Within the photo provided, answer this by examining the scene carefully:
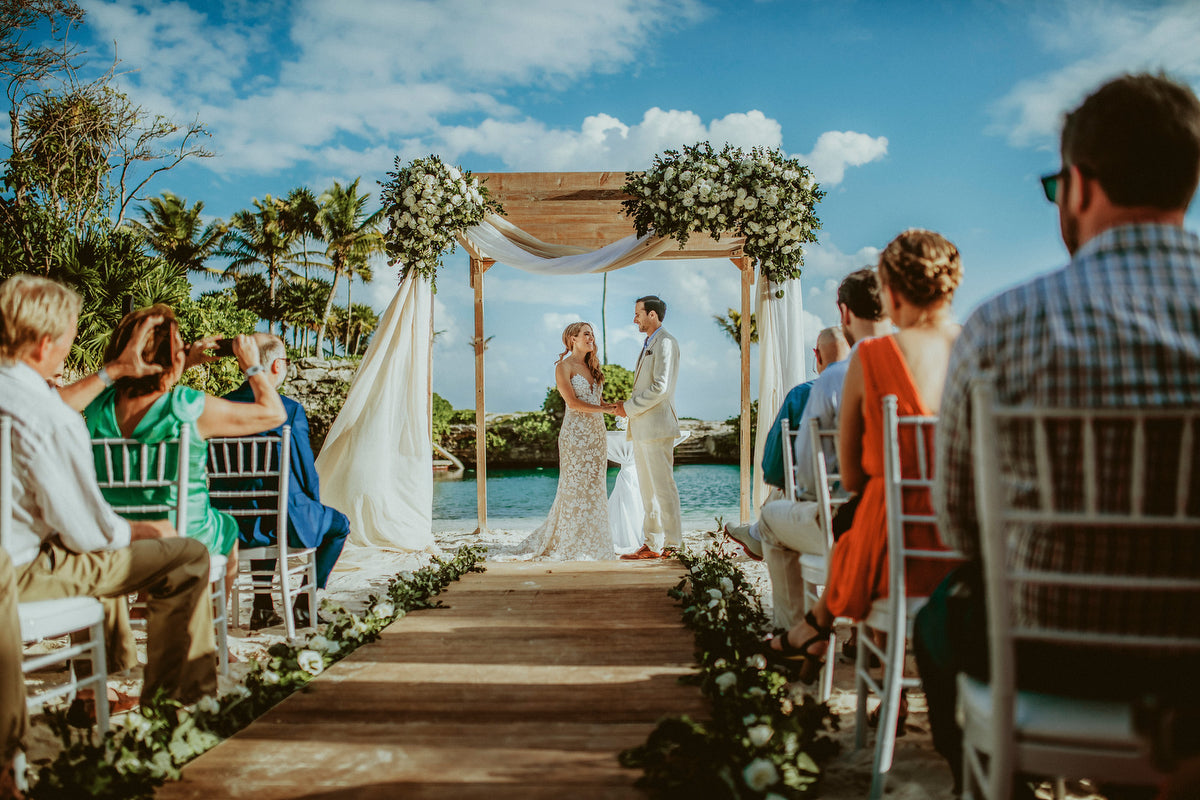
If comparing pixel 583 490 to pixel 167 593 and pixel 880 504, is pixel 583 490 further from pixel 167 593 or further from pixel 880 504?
pixel 880 504

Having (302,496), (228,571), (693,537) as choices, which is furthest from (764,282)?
(228,571)

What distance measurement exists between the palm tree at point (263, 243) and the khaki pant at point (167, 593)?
39.3 m

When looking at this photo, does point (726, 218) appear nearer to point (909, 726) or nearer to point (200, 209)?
point (909, 726)

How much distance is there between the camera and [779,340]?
20.8 feet

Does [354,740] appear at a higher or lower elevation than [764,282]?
lower

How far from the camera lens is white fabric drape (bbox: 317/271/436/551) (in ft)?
20.5

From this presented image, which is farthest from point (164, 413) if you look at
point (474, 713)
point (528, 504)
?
point (528, 504)

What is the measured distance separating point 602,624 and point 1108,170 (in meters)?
2.85

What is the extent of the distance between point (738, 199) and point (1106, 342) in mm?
5114

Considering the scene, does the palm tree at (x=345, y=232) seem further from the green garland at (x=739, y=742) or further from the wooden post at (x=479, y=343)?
the green garland at (x=739, y=742)

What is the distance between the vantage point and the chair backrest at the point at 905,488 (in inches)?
74.1

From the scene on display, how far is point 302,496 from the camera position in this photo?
3.90m

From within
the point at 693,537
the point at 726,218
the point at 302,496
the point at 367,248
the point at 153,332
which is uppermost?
the point at 367,248

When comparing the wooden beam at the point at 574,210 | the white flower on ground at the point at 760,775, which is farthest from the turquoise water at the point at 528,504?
the white flower on ground at the point at 760,775
